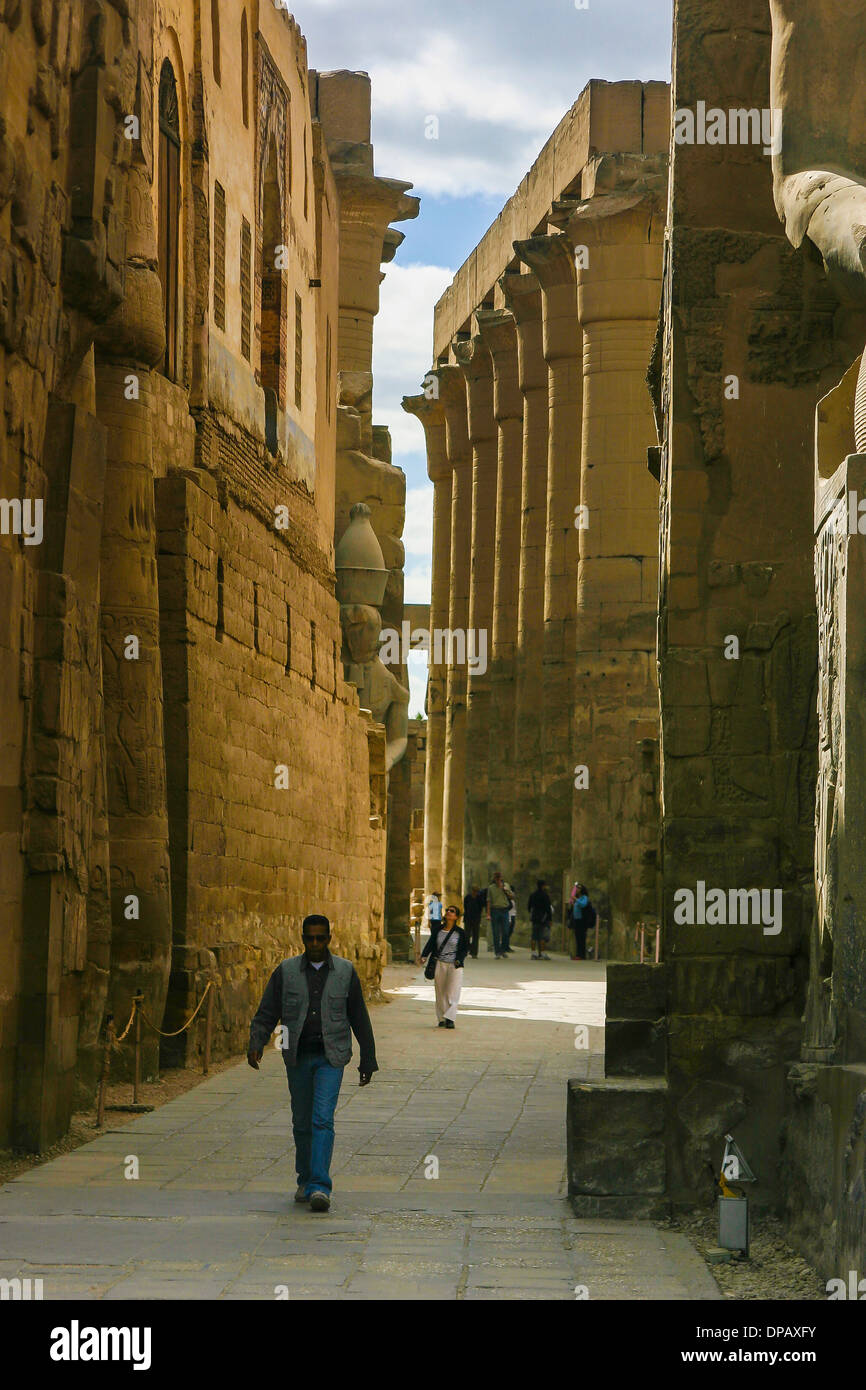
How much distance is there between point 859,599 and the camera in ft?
23.6

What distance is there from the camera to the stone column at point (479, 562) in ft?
144

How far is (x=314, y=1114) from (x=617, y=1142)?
1416 mm

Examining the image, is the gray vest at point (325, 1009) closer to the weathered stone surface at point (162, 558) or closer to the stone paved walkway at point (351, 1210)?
the stone paved walkway at point (351, 1210)

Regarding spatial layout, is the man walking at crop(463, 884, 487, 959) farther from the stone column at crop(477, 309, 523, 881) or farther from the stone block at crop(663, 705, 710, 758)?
the stone block at crop(663, 705, 710, 758)

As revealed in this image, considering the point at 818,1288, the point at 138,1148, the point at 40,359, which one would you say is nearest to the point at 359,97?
the point at 40,359

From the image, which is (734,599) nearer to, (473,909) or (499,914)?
(499,914)

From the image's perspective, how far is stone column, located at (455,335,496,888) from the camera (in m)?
43.8

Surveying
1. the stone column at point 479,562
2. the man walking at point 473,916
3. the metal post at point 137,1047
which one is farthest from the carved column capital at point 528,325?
the metal post at point 137,1047

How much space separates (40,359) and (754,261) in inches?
152

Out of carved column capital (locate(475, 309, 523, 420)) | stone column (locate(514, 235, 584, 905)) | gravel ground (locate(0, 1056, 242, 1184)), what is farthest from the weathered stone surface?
carved column capital (locate(475, 309, 523, 420))

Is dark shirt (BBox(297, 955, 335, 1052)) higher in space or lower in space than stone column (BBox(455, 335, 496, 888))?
lower

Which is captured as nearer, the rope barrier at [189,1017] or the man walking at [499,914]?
the rope barrier at [189,1017]

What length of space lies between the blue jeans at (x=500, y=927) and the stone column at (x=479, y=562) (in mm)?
9089

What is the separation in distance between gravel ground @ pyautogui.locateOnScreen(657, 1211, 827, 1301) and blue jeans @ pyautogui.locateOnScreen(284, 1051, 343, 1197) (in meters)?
1.55
